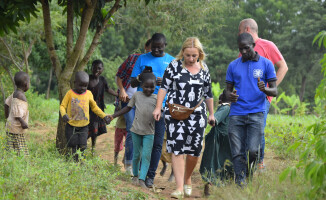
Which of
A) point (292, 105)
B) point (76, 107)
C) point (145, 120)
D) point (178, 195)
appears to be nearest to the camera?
point (178, 195)

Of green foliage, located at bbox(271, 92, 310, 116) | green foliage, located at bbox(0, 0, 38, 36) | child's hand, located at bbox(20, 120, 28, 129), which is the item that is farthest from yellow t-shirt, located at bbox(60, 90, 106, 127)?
green foliage, located at bbox(271, 92, 310, 116)

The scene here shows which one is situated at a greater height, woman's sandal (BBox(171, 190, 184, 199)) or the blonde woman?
the blonde woman

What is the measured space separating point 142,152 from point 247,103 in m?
1.61

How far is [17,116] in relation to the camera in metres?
6.29

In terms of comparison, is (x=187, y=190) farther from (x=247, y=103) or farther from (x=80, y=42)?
(x=80, y=42)

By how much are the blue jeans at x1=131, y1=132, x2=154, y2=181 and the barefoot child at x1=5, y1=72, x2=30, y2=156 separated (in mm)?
1503

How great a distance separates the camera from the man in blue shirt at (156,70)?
6.25 meters

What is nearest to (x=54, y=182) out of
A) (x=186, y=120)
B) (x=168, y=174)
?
(x=186, y=120)

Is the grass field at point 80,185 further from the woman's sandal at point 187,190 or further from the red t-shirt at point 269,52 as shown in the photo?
the red t-shirt at point 269,52

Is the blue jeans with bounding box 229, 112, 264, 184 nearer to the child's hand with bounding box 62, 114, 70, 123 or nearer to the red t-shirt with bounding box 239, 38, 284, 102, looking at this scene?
the red t-shirt with bounding box 239, 38, 284, 102

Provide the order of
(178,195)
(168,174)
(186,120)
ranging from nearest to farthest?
(178,195) → (186,120) → (168,174)

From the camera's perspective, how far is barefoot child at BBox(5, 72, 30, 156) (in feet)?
20.7

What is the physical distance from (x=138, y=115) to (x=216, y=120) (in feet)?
3.44

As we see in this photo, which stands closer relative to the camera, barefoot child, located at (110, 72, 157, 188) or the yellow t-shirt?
barefoot child, located at (110, 72, 157, 188)
